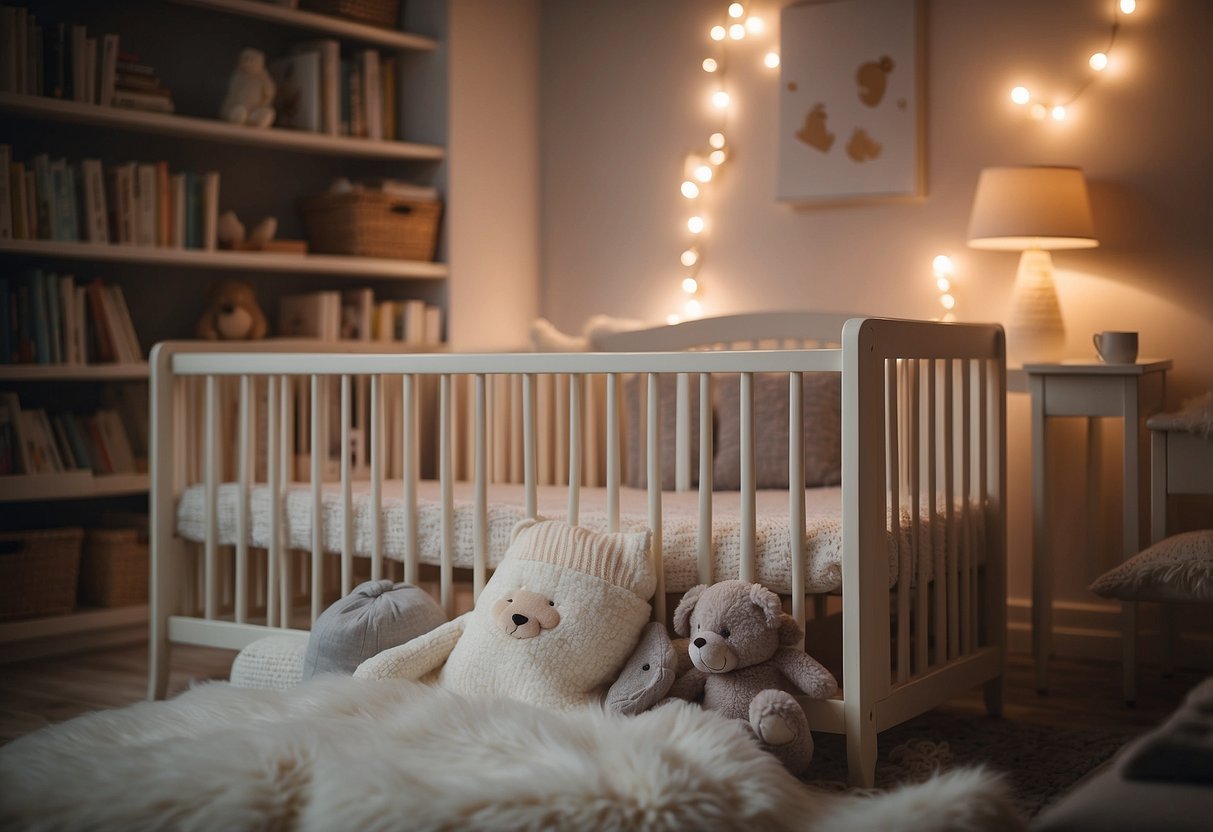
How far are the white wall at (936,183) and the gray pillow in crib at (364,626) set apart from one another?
152 cm

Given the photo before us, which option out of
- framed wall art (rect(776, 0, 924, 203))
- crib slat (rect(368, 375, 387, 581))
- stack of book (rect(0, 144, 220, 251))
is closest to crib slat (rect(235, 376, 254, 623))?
crib slat (rect(368, 375, 387, 581))

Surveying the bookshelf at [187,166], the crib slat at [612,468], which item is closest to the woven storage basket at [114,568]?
the bookshelf at [187,166]

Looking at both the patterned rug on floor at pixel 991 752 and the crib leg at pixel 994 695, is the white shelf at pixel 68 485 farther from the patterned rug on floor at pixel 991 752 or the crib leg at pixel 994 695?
the crib leg at pixel 994 695

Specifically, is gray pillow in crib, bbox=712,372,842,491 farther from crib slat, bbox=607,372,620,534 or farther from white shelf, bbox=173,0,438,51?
white shelf, bbox=173,0,438,51

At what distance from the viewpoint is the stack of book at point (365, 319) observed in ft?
11.7

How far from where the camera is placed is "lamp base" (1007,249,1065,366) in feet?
9.38

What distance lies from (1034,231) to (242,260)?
6.29 ft

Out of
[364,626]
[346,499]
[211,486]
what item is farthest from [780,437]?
[211,486]

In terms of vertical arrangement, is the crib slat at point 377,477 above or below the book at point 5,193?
below

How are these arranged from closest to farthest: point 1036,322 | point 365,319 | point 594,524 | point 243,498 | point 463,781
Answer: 1. point 463,781
2. point 594,524
3. point 243,498
4. point 1036,322
5. point 365,319

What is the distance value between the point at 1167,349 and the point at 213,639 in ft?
7.12

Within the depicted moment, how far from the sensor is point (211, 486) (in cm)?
272

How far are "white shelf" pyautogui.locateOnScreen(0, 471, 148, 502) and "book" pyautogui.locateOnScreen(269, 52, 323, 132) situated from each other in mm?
1039

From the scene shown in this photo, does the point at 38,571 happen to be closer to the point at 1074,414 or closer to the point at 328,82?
the point at 328,82
